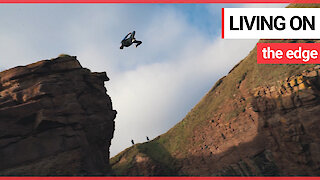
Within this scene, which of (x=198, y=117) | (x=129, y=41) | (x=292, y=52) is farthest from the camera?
(x=198, y=117)

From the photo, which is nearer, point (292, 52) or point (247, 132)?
point (292, 52)

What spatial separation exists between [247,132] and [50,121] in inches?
1256

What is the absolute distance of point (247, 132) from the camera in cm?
4116

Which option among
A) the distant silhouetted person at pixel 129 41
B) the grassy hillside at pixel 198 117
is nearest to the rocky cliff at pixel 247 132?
the grassy hillside at pixel 198 117

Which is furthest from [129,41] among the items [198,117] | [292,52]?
[198,117]

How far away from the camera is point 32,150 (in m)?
27.0

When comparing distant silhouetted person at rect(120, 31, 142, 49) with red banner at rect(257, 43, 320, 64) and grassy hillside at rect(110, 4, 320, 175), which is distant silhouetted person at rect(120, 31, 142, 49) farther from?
grassy hillside at rect(110, 4, 320, 175)

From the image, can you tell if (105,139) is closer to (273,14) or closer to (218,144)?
(218,144)

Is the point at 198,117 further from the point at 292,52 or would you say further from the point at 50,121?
the point at 50,121

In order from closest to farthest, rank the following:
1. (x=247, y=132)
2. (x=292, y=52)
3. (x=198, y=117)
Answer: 1. (x=292, y=52)
2. (x=247, y=132)
3. (x=198, y=117)

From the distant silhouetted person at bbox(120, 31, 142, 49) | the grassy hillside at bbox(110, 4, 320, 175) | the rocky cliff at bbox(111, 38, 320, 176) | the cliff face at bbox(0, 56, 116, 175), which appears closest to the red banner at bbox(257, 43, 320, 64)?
the rocky cliff at bbox(111, 38, 320, 176)

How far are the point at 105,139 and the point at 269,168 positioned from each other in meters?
24.9

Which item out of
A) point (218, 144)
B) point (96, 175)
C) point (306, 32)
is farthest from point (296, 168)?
point (96, 175)

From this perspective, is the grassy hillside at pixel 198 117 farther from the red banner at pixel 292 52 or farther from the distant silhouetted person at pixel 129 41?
the distant silhouetted person at pixel 129 41
